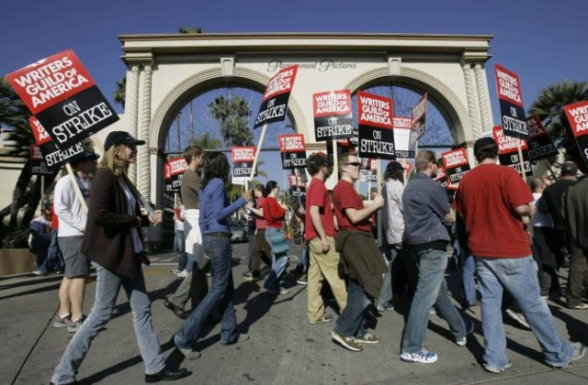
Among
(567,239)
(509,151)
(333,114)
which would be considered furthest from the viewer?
(509,151)

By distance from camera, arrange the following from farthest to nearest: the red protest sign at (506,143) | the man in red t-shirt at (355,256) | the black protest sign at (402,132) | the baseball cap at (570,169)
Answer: the black protest sign at (402,132) < the red protest sign at (506,143) < the baseball cap at (570,169) < the man in red t-shirt at (355,256)

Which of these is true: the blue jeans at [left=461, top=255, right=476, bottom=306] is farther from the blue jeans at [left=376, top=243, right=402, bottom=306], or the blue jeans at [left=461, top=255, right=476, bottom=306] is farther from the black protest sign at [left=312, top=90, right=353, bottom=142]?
the black protest sign at [left=312, top=90, right=353, bottom=142]

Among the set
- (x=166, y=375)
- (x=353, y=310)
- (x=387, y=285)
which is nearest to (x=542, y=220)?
(x=387, y=285)

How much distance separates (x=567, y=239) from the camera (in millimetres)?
5598

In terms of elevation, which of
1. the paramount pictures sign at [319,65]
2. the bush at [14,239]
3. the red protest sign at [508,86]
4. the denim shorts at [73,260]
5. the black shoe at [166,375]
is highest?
the paramount pictures sign at [319,65]

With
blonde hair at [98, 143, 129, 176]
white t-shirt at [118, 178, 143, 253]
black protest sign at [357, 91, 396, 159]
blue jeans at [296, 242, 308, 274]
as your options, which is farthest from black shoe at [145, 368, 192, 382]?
blue jeans at [296, 242, 308, 274]

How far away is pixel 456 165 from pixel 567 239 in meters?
Answer: 5.75

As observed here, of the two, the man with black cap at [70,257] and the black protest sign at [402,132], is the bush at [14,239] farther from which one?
the black protest sign at [402,132]

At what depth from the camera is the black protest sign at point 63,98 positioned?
14.5 ft

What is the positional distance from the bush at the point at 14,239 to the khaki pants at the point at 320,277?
920 centimetres

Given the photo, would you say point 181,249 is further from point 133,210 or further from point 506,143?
point 506,143

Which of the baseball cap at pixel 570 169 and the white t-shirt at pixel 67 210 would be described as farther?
the baseball cap at pixel 570 169

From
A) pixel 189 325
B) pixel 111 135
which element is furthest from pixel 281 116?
pixel 189 325

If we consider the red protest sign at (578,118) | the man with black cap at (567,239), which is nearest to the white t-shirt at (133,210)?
the man with black cap at (567,239)
